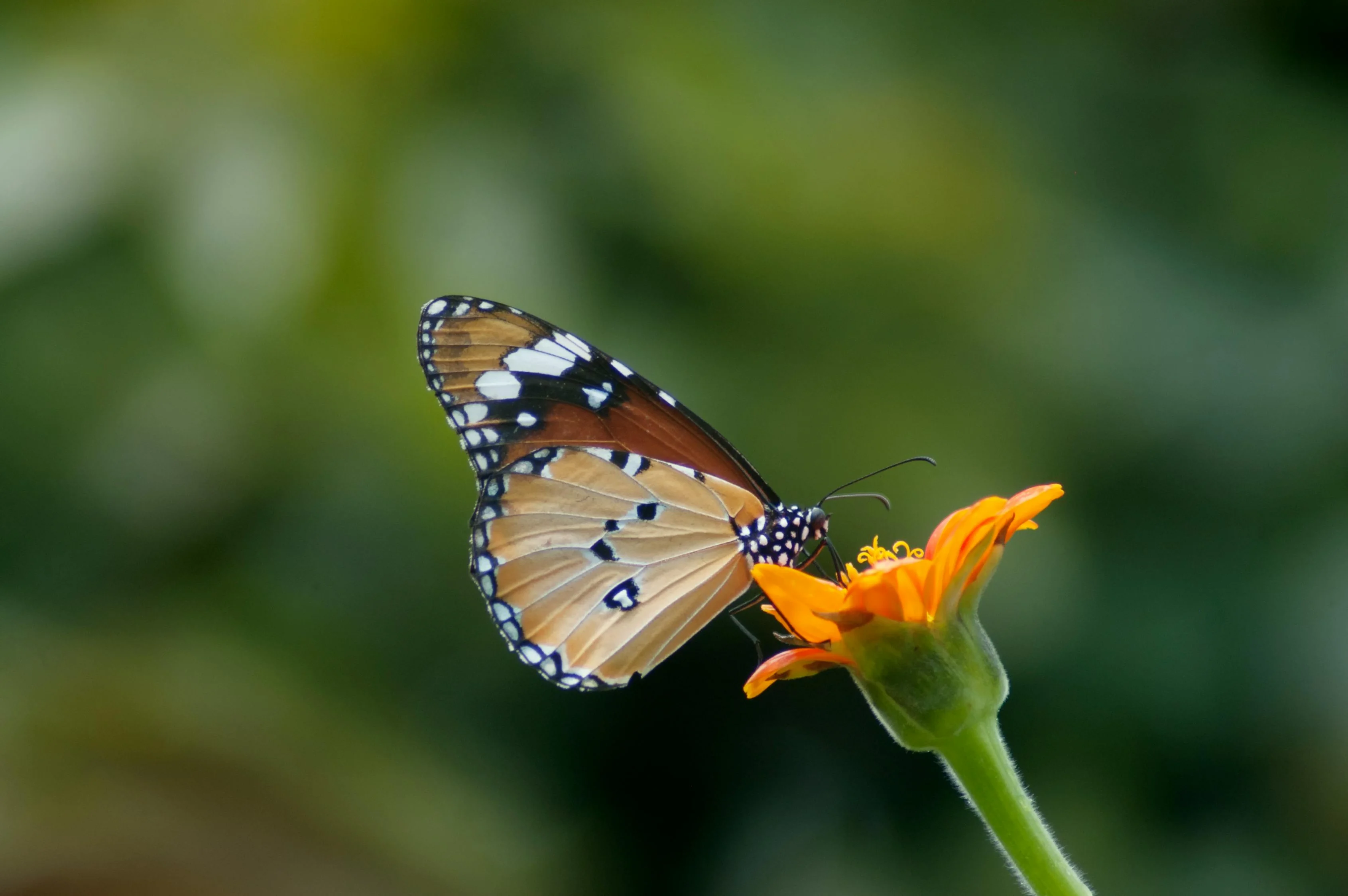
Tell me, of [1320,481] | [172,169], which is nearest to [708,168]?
[172,169]

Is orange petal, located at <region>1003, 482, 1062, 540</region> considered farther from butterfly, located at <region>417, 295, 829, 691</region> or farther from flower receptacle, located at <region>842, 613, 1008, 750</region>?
butterfly, located at <region>417, 295, 829, 691</region>

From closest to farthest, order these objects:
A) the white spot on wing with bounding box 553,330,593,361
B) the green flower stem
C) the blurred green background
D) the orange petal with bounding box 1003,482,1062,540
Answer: the green flower stem, the orange petal with bounding box 1003,482,1062,540, the white spot on wing with bounding box 553,330,593,361, the blurred green background

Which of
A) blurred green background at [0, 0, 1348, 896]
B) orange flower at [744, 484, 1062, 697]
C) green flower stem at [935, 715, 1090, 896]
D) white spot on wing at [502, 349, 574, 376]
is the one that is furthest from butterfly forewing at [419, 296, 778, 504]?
green flower stem at [935, 715, 1090, 896]

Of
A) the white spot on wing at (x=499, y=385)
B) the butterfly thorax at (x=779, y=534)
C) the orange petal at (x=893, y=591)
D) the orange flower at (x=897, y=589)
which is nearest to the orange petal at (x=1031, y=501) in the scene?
the orange flower at (x=897, y=589)

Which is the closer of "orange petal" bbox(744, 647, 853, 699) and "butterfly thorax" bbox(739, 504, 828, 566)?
"orange petal" bbox(744, 647, 853, 699)

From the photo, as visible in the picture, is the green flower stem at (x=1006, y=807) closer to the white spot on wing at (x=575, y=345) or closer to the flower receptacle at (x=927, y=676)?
the flower receptacle at (x=927, y=676)
